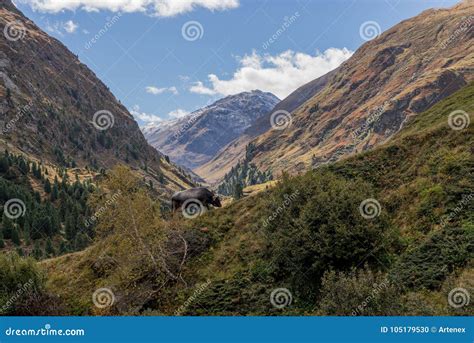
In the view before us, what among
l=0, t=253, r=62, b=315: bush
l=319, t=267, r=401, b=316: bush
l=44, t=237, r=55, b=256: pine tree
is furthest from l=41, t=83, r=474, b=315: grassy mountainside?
l=44, t=237, r=55, b=256: pine tree

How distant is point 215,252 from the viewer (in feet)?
116

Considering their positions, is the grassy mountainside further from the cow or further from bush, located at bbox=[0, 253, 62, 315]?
the cow

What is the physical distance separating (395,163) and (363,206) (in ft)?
42.9

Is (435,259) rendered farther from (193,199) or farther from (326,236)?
(193,199)

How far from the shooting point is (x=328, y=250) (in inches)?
968

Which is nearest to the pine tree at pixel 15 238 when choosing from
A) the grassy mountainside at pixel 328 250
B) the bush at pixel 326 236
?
the grassy mountainside at pixel 328 250

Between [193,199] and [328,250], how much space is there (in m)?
23.5

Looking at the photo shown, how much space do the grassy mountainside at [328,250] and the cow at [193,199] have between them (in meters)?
5.26

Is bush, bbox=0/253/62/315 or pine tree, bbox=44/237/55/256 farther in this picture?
pine tree, bbox=44/237/55/256

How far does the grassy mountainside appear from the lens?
21609 mm

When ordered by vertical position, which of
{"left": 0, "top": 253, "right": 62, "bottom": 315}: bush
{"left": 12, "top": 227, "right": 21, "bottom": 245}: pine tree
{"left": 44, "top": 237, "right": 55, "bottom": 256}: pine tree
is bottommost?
{"left": 0, "top": 253, "right": 62, "bottom": 315}: bush

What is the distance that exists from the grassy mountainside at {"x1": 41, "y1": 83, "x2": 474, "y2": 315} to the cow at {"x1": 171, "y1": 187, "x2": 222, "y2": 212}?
5.26 meters

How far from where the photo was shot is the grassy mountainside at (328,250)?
21609 millimetres
